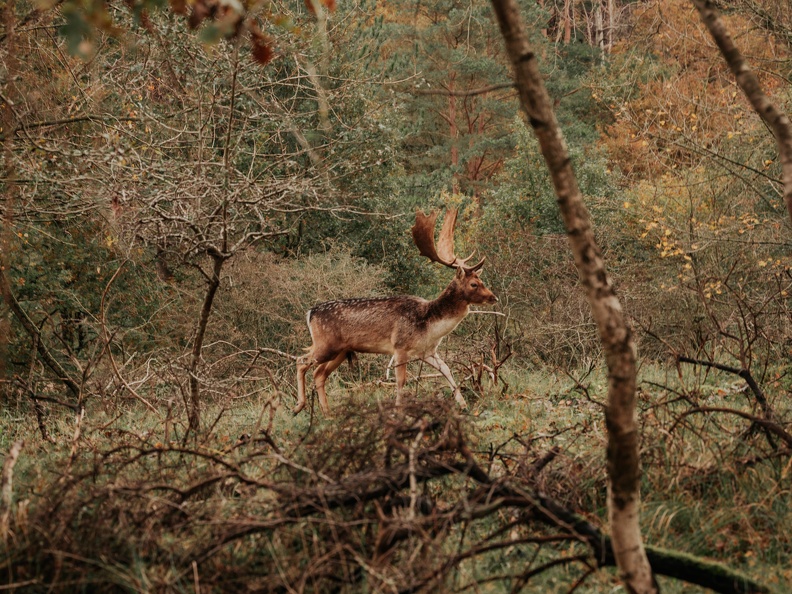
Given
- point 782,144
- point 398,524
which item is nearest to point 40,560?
point 398,524

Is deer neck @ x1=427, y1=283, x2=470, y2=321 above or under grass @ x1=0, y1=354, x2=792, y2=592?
above

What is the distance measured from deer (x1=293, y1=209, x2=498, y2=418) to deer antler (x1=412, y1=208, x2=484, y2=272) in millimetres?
11

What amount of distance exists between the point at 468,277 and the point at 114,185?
3.80m

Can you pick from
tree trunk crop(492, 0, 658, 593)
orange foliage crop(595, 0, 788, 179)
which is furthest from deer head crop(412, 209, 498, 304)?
tree trunk crop(492, 0, 658, 593)

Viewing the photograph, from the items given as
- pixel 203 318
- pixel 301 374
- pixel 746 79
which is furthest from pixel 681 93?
pixel 746 79

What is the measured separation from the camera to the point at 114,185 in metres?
Answer: 8.70

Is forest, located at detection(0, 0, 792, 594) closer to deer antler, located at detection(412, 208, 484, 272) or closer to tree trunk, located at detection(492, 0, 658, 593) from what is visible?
tree trunk, located at detection(492, 0, 658, 593)

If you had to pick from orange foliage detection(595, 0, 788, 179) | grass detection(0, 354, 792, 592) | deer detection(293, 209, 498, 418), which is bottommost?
grass detection(0, 354, 792, 592)

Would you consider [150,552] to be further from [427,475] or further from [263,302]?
[263,302]

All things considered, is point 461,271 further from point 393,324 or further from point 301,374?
point 301,374

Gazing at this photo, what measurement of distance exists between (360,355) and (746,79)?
12.0m

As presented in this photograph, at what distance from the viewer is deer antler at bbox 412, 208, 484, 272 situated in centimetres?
1021

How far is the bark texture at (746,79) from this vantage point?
4.36 m

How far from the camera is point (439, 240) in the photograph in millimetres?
10398
